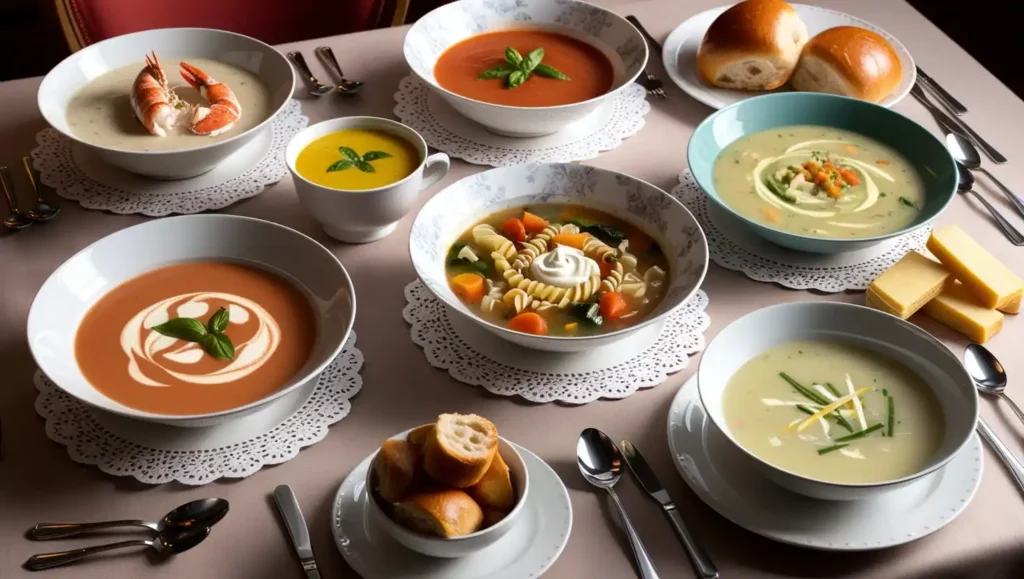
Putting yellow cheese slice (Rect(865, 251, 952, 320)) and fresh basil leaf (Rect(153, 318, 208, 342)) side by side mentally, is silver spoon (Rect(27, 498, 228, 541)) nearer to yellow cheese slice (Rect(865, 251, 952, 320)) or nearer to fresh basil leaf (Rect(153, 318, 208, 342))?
fresh basil leaf (Rect(153, 318, 208, 342))

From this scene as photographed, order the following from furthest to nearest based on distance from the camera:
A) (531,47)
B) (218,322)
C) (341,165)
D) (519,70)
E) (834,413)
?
(531,47) < (519,70) < (341,165) < (218,322) < (834,413)

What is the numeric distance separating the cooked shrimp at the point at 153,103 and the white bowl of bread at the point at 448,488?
3.16ft

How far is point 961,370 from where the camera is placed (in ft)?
4.47

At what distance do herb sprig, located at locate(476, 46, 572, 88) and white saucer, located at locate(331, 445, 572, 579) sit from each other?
1.08 m

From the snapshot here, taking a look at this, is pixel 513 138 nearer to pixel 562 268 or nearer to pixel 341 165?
pixel 341 165

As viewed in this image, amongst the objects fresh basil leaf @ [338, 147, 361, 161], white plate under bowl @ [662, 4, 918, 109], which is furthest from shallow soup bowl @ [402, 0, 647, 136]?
fresh basil leaf @ [338, 147, 361, 161]

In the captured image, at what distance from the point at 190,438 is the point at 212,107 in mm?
773

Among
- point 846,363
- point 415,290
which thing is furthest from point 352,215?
point 846,363

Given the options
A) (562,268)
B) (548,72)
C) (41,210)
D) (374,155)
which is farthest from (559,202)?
(41,210)

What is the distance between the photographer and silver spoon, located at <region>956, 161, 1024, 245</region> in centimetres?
183

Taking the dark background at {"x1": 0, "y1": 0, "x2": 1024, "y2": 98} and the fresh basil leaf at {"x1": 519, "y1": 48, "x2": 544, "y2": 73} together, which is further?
the dark background at {"x1": 0, "y1": 0, "x2": 1024, "y2": 98}

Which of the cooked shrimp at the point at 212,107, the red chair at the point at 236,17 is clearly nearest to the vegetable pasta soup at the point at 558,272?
the cooked shrimp at the point at 212,107

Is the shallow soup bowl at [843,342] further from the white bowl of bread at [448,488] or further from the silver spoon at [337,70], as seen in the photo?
the silver spoon at [337,70]

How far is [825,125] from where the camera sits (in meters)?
2.06
